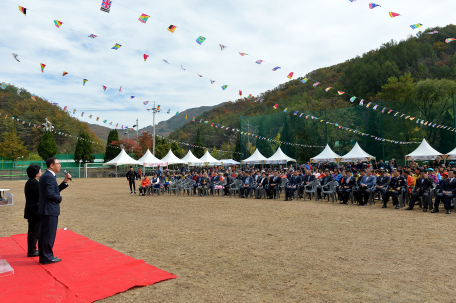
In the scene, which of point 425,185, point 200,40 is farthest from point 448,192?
point 200,40

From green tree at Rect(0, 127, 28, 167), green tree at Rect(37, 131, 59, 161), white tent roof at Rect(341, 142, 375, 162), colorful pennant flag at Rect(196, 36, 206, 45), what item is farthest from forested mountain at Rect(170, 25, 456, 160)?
green tree at Rect(0, 127, 28, 167)

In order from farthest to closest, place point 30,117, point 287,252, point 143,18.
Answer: point 30,117, point 143,18, point 287,252

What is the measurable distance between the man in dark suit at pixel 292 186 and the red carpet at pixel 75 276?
857cm

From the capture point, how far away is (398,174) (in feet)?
31.7

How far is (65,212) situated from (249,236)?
262 inches

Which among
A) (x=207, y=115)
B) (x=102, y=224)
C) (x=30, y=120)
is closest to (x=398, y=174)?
(x=102, y=224)

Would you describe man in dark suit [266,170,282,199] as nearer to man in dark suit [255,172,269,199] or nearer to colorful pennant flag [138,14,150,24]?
man in dark suit [255,172,269,199]

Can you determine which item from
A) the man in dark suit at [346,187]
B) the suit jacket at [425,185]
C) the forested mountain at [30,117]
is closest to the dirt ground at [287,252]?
the suit jacket at [425,185]

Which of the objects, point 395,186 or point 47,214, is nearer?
point 47,214

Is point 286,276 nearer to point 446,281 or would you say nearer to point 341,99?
point 446,281

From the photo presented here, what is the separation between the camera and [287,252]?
478 centimetres

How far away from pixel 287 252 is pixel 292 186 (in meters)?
7.85

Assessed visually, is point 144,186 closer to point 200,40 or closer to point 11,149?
point 200,40

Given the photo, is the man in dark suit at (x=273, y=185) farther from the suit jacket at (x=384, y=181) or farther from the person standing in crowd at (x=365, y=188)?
the suit jacket at (x=384, y=181)
